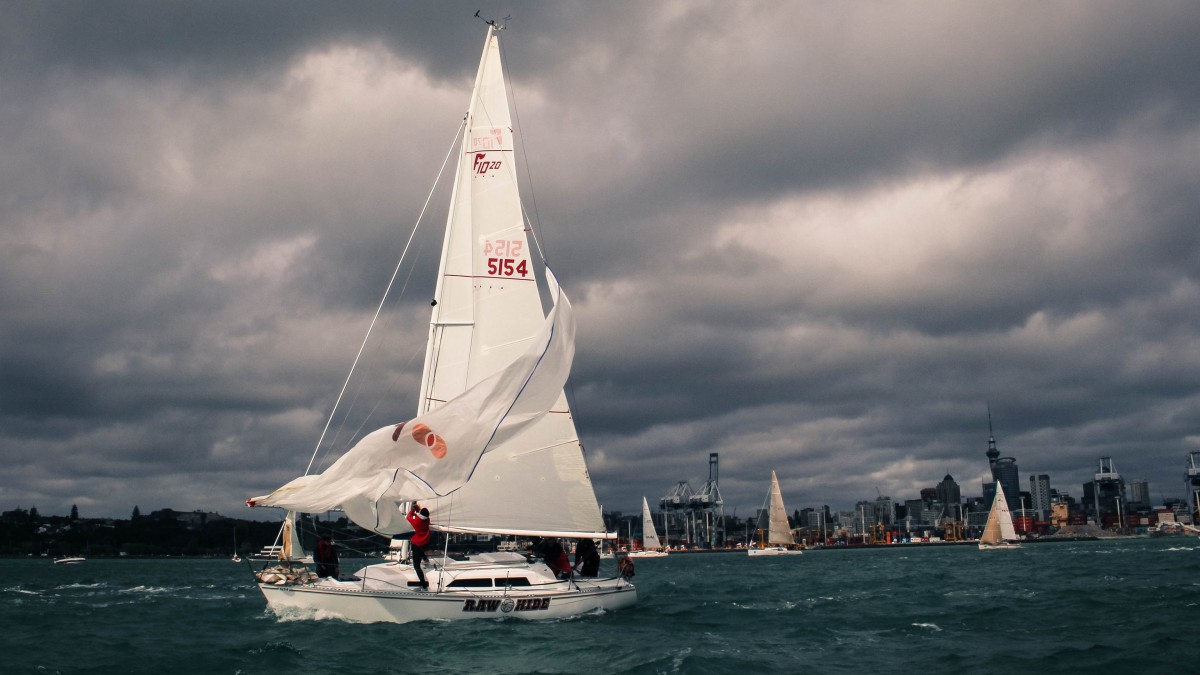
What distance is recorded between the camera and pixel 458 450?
1588 cm

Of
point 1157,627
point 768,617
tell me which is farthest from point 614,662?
point 1157,627

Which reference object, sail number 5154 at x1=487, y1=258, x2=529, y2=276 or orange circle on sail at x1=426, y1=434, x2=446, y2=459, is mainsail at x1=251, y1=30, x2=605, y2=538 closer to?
sail number 5154 at x1=487, y1=258, x2=529, y2=276

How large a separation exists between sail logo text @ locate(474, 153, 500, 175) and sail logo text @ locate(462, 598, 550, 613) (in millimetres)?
11217

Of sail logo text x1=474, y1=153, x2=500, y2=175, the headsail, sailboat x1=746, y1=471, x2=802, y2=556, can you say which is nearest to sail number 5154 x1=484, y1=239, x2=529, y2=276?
sail logo text x1=474, y1=153, x2=500, y2=175

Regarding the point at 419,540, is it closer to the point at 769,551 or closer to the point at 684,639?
the point at 684,639

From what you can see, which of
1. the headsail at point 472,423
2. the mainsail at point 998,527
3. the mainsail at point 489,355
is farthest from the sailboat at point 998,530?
the headsail at point 472,423

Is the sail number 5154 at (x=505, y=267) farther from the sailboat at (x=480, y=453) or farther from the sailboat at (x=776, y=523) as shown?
the sailboat at (x=776, y=523)

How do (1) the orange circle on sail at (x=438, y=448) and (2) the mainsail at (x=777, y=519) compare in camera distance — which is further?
(2) the mainsail at (x=777, y=519)

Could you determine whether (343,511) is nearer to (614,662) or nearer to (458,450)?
(458,450)

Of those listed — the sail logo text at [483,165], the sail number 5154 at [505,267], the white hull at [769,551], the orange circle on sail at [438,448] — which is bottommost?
the white hull at [769,551]

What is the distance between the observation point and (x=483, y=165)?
2498 cm

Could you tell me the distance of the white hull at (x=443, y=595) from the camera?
19.9m

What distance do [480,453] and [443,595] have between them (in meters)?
5.53

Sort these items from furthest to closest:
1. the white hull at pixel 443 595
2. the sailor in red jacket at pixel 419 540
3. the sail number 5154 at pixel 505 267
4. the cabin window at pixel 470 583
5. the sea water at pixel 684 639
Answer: the sail number 5154 at pixel 505 267 < the cabin window at pixel 470 583 < the sailor in red jacket at pixel 419 540 < the white hull at pixel 443 595 < the sea water at pixel 684 639
